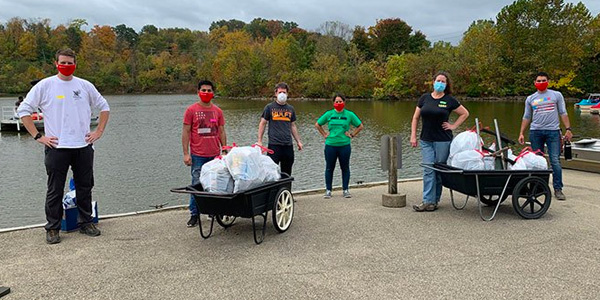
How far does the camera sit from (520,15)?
52.2 m

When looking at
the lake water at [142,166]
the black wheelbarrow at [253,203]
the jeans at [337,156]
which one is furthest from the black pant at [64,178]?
the lake water at [142,166]

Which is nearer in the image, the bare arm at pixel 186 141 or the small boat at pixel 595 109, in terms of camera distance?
the bare arm at pixel 186 141

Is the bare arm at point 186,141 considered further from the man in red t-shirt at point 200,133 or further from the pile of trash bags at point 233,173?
the pile of trash bags at point 233,173

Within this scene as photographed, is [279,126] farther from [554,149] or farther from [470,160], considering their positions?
[554,149]

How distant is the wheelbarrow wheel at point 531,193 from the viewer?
546cm

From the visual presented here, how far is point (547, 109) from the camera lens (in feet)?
22.2

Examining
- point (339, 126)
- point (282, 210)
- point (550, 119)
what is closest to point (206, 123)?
point (282, 210)

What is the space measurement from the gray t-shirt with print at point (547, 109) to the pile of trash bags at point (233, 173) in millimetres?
4655

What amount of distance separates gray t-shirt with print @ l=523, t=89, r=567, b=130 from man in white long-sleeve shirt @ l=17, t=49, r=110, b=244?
622cm

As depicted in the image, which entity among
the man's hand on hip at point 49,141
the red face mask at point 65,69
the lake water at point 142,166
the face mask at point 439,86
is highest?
the red face mask at point 65,69

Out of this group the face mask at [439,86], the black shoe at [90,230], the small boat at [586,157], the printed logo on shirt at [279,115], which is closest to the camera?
the black shoe at [90,230]

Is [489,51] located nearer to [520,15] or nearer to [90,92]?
[520,15]

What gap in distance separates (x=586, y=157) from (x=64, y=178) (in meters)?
9.69

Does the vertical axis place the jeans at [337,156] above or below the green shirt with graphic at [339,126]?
below
